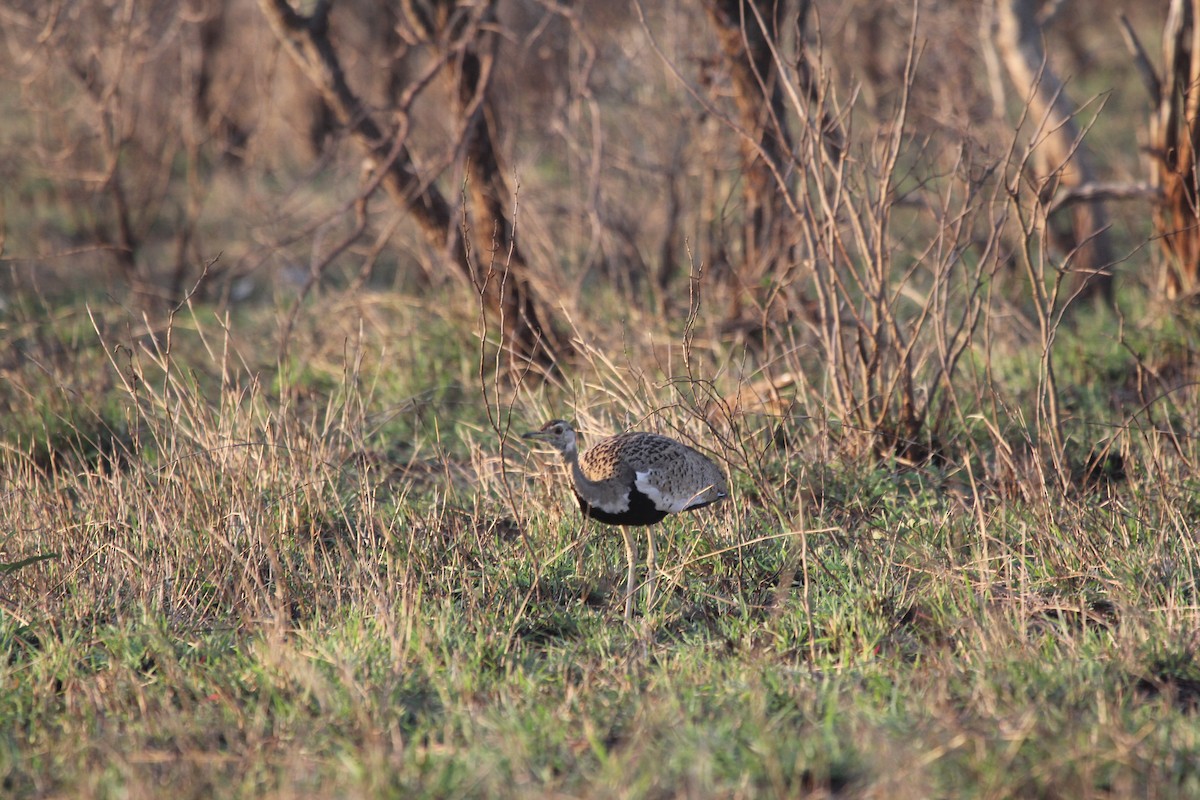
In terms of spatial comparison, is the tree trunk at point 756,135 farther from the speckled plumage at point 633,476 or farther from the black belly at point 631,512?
the black belly at point 631,512

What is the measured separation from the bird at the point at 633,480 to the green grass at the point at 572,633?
16 cm

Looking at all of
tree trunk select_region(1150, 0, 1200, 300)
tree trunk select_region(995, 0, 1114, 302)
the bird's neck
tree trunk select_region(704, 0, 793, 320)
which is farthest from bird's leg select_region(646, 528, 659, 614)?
tree trunk select_region(995, 0, 1114, 302)

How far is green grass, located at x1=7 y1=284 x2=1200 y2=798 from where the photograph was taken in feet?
8.08

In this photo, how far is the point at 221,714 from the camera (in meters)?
2.79

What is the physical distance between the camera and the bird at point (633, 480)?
3.15 metres

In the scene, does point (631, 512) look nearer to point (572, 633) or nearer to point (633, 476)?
point (633, 476)

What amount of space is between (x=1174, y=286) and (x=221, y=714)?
456 centimetres

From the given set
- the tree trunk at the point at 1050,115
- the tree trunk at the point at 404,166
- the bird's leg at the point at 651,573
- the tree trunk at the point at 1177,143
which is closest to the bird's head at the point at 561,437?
the bird's leg at the point at 651,573

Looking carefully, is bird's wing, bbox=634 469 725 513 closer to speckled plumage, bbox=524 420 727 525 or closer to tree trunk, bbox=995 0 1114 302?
speckled plumage, bbox=524 420 727 525

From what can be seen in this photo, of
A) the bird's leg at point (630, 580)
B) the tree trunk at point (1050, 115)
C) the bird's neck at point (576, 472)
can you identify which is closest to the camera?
the bird's neck at point (576, 472)

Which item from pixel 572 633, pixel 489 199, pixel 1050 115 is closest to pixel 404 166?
pixel 489 199

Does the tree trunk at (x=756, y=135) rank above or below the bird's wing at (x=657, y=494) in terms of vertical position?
above

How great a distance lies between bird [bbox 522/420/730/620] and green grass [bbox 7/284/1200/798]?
0.16 m

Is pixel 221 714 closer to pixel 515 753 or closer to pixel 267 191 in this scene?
Result: pixel 515 753
